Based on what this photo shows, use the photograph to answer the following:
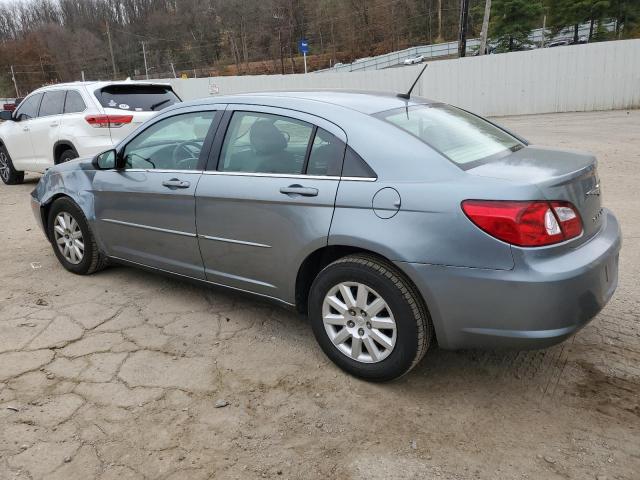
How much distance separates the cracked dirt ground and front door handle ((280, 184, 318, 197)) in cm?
102

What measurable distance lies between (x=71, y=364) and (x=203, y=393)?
3.12 ft

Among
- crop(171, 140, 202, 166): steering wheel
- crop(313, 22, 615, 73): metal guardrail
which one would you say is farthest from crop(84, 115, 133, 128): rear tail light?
crop(313, 22, 615, 73): metal guardrail

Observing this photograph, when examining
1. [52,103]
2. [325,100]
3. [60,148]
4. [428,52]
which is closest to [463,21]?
[52,103]

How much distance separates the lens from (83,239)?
14.9 ft

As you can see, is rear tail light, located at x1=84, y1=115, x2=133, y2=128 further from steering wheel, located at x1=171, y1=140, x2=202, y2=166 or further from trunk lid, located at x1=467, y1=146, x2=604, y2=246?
trunk lid, located at x1=467, y1=146, x2=604, y2=246

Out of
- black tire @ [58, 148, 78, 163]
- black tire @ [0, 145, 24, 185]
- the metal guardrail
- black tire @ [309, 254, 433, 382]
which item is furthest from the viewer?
the metal guardrail

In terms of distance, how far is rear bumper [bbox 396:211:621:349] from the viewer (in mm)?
2373

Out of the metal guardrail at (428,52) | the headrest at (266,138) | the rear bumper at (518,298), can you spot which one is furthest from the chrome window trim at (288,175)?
the metal guardrail at (428,52)

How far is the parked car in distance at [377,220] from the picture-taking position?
7.98ft

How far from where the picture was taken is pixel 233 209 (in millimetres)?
3305

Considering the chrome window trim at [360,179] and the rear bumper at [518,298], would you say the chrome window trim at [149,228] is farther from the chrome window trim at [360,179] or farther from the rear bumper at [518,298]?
the rear bumper at [518,298]

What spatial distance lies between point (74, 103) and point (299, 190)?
658 cm

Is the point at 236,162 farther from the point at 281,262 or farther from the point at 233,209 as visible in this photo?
the point at 281,262

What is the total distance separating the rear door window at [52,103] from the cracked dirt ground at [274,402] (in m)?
5.28
